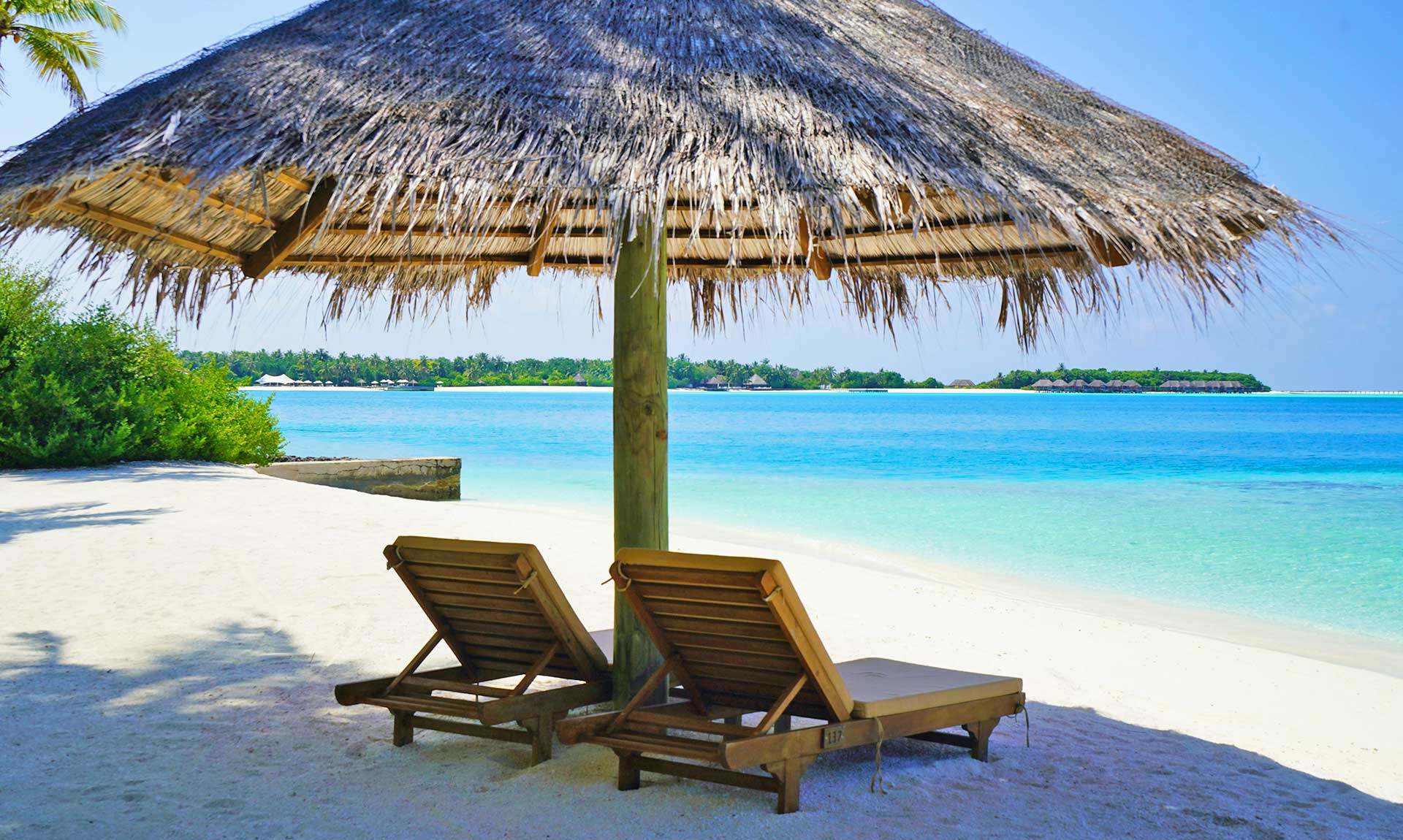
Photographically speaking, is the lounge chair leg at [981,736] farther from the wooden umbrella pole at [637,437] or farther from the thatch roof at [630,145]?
the thatch roof at [630,145]

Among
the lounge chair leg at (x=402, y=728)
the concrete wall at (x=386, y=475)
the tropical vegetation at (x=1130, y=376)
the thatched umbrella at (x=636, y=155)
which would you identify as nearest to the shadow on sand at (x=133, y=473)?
the concrete wall at (x=386, y=475)

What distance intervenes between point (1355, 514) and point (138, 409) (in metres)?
18.2

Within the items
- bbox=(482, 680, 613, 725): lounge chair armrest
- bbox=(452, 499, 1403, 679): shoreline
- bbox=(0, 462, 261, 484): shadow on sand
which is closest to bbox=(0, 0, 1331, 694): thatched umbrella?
bbox=(482, 680, 613, 725): lounge chair armrest

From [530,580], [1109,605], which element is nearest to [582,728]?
[530,580]

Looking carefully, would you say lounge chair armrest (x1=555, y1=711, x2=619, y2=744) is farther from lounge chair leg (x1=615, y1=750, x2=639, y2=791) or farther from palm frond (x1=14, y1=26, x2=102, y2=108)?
palm frond (x1=14, y1=26, x2=102, y2=108)

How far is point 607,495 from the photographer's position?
1959cm

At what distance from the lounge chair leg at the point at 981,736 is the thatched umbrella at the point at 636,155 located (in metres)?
1.12

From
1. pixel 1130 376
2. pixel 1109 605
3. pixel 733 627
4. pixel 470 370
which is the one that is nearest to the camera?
pixel 733 627

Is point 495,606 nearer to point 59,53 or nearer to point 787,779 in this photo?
point 787,779

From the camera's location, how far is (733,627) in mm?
2760

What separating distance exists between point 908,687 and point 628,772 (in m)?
0.94

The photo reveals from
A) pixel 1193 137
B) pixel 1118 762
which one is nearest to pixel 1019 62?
pixel 1193 137

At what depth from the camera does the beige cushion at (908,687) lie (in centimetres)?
300

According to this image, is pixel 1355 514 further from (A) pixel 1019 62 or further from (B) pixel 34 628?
(B) pixel 34 628
